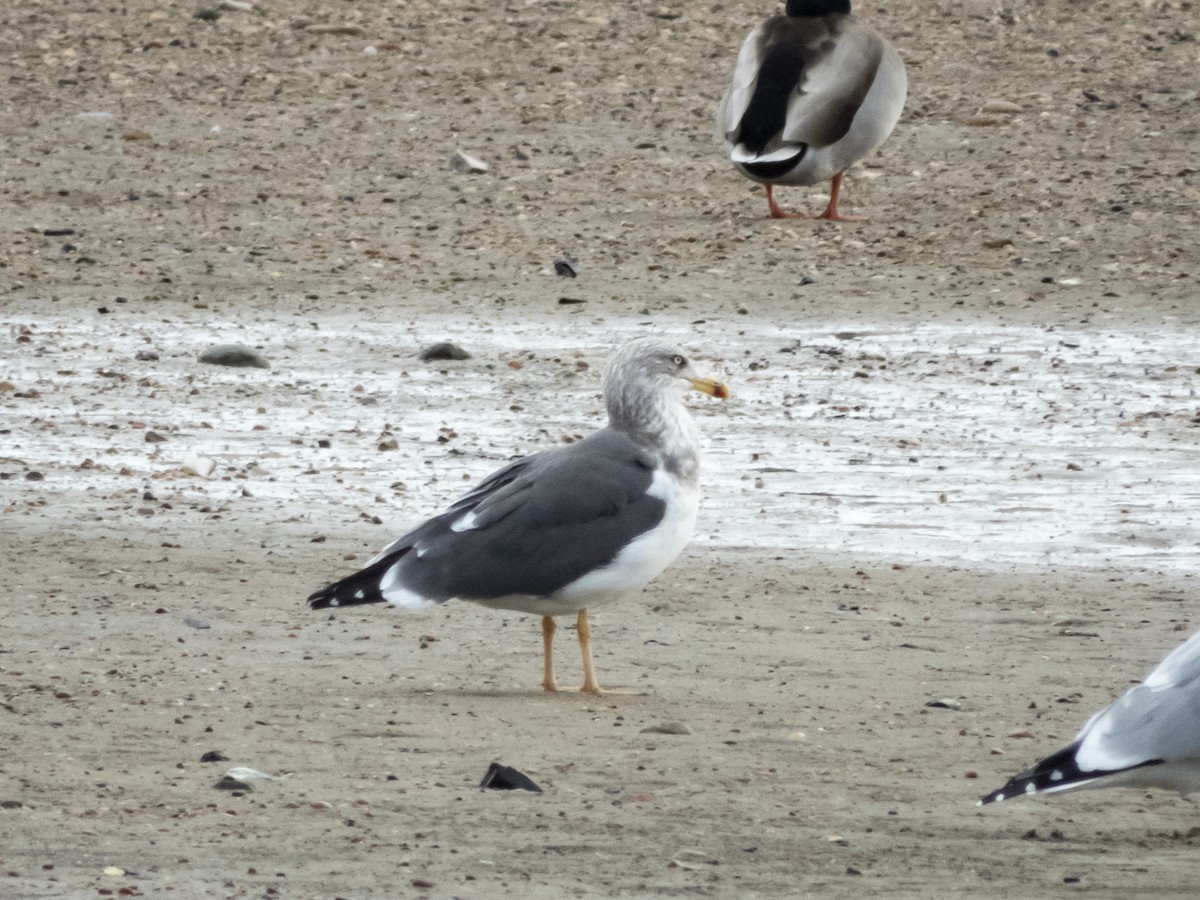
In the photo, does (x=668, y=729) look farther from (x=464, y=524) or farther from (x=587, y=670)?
(x=464, y=524)

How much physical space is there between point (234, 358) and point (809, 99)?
5305 mm

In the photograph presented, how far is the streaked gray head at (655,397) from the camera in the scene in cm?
715

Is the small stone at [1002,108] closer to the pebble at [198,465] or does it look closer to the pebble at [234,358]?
the pebble at [234,358]

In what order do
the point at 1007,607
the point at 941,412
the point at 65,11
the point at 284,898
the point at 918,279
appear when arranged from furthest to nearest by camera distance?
the point at 65,11 < the point at 918,279 < the point at 941,412 < the point at 1007,607 < the point at 284,898

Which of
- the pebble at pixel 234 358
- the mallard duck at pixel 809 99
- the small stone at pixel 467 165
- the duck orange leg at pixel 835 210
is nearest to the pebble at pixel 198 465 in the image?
the pebble at pixel 234 358

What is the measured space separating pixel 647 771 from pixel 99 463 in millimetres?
4602

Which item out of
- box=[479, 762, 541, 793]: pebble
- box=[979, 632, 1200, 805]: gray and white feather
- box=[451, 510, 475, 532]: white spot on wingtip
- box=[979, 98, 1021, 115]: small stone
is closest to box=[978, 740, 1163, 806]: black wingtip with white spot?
box=[979, 632, 1200, 805]: gray and white feather

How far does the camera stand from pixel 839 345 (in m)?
12.1

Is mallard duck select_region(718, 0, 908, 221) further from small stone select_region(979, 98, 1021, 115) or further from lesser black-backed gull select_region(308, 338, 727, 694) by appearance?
lesser black-backed gull select_region(308, 338, 727, 694)

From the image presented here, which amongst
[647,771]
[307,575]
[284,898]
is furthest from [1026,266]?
[284,898]

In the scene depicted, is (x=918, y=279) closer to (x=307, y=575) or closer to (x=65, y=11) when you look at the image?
(x=307, y=575)

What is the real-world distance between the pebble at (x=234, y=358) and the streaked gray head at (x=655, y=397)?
15.1 feet

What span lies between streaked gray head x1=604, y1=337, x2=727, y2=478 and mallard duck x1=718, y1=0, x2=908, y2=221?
7.70 meters

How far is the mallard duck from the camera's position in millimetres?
14953
